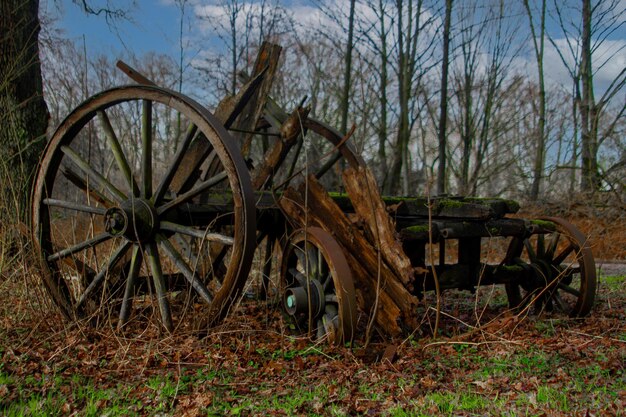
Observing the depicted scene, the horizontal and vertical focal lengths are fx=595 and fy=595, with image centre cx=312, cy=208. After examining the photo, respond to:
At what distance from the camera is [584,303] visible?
5.31m

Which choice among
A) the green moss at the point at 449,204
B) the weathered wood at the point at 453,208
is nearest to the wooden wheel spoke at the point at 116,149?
the weathered wood at the point at 453,208

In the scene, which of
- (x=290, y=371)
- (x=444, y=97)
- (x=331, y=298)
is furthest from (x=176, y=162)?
(x=444, y=97)

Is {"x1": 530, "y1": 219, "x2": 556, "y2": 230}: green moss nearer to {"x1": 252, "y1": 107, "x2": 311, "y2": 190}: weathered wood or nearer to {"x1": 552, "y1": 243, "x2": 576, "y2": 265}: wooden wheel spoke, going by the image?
{"x1": 552, "y1": 243, "x2": 576, "y2": 265}: wooden wheel spoke

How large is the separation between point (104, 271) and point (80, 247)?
1.12 feet

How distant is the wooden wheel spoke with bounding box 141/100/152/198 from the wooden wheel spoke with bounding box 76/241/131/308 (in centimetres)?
45

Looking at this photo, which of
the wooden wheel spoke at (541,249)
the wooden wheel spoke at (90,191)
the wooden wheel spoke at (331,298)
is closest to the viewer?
the wooden wheel spoke at (331,298)

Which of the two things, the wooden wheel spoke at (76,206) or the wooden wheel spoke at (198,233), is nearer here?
the wooden wheel spoke at (198,233)

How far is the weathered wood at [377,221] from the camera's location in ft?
14.3

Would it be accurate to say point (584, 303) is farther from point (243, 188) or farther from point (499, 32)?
point (499, 32)

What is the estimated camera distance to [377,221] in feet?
15.1

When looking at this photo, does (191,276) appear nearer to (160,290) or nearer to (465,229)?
(160,290)

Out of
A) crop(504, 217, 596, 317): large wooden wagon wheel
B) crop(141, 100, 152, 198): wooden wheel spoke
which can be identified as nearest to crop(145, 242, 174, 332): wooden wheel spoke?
crop(141, 100, 152, 198): wooden wheel spoke

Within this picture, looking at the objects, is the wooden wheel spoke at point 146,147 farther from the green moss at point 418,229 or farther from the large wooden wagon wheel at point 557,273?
the large wooden wagon wheel at point 557,273

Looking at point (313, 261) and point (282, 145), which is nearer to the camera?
point (313, 261)
